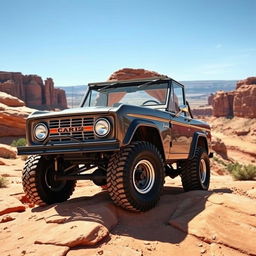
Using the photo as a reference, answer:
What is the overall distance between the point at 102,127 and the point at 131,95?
7.42ft

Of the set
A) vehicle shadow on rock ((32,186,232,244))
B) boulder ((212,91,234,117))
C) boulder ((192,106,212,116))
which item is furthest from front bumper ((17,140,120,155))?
boulder ((192,106,212,116))

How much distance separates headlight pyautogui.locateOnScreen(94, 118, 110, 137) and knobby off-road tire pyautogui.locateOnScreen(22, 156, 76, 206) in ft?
4.34

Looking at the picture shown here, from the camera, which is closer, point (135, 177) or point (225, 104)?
point (135, 177)

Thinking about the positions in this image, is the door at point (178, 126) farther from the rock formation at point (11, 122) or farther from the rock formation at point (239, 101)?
the rock formation at point (239, 101)

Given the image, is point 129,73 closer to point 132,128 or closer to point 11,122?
point 11,122

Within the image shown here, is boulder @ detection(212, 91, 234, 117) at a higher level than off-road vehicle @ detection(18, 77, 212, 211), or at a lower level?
lower

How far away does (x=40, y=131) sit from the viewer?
5.03 metres

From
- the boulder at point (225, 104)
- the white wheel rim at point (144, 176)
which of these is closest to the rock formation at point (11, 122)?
the white wheel rim at point (144, 176)

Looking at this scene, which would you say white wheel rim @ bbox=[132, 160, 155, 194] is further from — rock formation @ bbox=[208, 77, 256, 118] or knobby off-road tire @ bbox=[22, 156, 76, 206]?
rock formation @ bbox=[208, 77, 256, 118]

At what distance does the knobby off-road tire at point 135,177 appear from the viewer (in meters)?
4.39

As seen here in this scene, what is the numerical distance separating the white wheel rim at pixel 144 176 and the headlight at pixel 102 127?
2.15ft

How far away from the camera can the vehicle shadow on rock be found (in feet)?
13.5

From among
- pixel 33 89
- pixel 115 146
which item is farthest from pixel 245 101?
pixel 115 146

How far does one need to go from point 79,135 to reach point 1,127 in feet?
74.2
